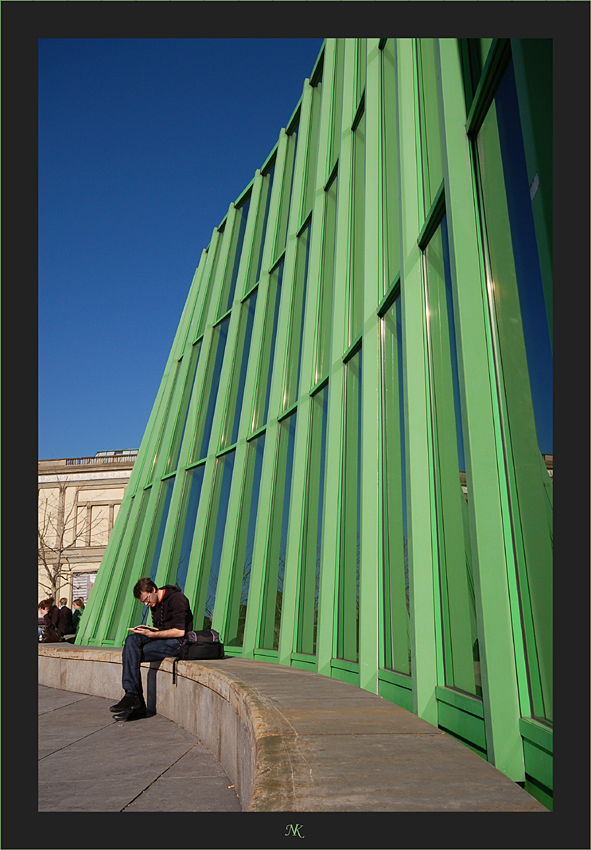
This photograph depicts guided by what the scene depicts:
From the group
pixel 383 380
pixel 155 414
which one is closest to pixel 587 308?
pixel 383 380

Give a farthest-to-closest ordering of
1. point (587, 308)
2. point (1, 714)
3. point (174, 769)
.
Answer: point (174, 769)
point (1, 714)
point (587, 308)

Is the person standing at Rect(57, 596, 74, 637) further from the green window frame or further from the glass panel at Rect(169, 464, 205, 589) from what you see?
the green window frame

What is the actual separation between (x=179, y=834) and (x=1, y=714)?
1.14 m

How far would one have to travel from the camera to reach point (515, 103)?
407cm

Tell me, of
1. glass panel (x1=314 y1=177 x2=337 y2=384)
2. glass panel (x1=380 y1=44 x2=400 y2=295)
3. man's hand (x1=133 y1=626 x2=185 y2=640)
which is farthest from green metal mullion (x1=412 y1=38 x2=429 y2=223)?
man's hand (x1=133 y1=626 x2=185 y2=640)

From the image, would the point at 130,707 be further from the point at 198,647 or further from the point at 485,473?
the point at 485,473

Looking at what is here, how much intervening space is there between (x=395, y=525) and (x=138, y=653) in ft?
12.2

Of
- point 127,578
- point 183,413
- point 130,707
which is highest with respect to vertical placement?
point 183,413

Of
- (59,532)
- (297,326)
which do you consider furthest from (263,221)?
(59,532)

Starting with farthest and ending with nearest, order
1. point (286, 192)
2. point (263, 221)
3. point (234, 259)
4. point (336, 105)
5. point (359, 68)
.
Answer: point (234, 259)
point (263, 221)
point (286, 192)
point (336, 105)
point (359, 68)

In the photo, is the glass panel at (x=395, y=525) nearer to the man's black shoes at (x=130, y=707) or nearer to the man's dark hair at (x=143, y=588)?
the man's dark hair at (x=143, y=588)

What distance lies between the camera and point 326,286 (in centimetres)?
1060

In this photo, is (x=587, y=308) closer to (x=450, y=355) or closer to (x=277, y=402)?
(x=450, y=355)

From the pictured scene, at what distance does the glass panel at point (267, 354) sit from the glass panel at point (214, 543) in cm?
132
